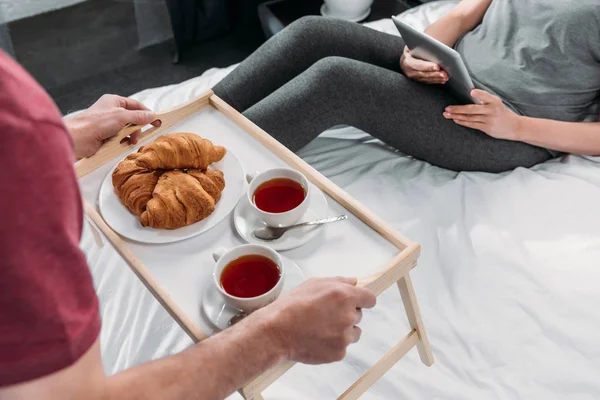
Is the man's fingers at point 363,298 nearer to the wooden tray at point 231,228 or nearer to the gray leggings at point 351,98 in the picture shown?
the wooden tray at point 231,228

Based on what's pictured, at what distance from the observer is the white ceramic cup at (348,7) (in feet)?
7.22

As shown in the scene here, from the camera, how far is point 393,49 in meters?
1.45

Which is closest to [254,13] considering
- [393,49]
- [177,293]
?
[393,49]

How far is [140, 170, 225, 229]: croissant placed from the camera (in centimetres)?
91

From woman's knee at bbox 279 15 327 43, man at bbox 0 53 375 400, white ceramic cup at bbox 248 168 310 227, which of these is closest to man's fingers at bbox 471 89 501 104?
woman's knee at bbox 279 15 327 43

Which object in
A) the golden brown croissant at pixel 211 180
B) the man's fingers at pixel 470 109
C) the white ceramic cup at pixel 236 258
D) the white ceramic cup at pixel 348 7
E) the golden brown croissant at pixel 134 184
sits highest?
the golden brown croissant at pixel 134 184

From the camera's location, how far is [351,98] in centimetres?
126

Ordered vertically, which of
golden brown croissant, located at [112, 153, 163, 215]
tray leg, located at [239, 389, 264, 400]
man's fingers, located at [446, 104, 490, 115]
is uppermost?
golden brown croissant, located at [112, 153, 163, 215]

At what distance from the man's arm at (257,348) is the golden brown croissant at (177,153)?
302mm

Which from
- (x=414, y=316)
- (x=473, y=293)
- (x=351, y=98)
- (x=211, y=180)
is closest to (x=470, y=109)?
(x=351, y=98)

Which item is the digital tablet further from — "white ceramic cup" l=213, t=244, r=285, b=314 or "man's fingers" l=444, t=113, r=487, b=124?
"white ceramic cup" l=213, t=244, r=285, b=314

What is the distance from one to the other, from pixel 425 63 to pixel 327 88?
0.23 meters

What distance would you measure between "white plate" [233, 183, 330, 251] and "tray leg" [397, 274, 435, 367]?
0.16 m

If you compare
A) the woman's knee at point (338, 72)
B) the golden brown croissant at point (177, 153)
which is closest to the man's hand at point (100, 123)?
the golden brown croissant at point (177, 153)
